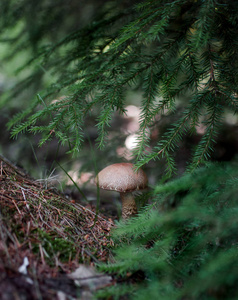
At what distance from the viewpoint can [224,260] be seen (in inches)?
35.6

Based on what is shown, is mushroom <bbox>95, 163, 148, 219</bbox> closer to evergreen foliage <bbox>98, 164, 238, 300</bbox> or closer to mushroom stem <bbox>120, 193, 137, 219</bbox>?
mushroom stem <bbox>120, 193, 137, 219</bbox>

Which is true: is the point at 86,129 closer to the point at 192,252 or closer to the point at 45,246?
the point at 45,246

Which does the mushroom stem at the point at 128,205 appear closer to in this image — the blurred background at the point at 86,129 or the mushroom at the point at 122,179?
the mushroom at the point at 122,179

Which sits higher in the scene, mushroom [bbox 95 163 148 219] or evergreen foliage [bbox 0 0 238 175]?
evergreen foliage [bbox 0 0 238 175]

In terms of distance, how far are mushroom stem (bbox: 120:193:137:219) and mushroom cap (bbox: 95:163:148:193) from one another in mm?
232

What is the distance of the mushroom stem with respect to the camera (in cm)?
224

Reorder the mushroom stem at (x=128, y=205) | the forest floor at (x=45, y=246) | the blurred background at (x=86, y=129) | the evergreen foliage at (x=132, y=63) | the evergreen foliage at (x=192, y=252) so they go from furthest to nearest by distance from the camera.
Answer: the blurred background at (x=86, y=129) → the mushroom stem at (x=128, y=205) → the evergreen foliage at (x=132, y=63) → the forest floor at (x=45, y=246) → the evergreen foliage at (x=192, y=252)

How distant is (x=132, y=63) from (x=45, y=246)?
62.5 inches

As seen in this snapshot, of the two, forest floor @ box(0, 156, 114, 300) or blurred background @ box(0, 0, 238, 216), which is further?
blurred background @ box(0, 0, 238, 216)

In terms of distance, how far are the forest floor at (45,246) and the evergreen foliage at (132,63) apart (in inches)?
18.9

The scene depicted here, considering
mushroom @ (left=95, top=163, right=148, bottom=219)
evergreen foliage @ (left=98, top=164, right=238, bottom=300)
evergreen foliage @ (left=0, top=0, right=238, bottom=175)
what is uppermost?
evergreen foliage @ (left=0, top=0, right=238, bottom=175)

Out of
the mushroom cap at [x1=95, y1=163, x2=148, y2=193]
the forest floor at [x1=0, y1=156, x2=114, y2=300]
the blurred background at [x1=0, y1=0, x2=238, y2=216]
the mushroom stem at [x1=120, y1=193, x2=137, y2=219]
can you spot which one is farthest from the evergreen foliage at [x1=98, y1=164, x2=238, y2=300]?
the blurred background at [x1=0, y1=0, x2=238, y2=216]

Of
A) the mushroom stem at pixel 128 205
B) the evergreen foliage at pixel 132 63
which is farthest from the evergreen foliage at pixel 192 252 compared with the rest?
the mushroom stem at pixel 128 205

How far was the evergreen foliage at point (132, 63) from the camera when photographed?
5.16ft
